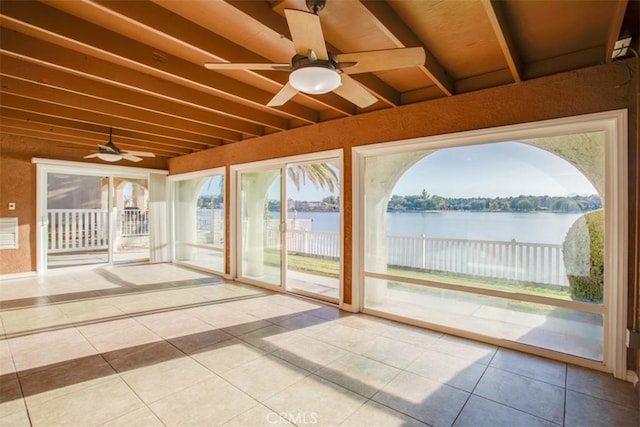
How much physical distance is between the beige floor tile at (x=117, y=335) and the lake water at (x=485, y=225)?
314cm

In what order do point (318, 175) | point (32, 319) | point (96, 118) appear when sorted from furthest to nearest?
1. point (318, 175)
2. point (96, 118)
3. point (32, 319)

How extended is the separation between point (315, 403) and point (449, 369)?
48.7 inches

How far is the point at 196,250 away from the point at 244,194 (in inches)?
90.8

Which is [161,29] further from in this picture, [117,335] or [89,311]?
[89,311]

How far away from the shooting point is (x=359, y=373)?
2553mm

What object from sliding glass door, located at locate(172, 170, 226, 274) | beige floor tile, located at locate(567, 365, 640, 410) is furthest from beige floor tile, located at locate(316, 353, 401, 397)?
sliding glass door, located at locate(172, 170, 226, 274)

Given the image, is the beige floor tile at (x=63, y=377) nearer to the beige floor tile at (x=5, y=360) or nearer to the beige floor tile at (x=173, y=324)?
the beige floor tile at (x=5, y=360)

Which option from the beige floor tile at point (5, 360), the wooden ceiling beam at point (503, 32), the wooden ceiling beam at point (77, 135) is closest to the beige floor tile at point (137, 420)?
the beige floor tile at point (5, 360)

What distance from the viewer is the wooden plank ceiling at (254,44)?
2.09 meters

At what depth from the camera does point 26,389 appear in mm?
2291

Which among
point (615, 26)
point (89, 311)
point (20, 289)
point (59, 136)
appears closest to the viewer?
point (615, 26)

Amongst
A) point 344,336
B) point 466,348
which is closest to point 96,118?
point 344,336

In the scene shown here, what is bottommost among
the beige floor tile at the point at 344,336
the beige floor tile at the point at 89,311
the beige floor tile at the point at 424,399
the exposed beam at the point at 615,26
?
the beige floor tile at the point at 424,399

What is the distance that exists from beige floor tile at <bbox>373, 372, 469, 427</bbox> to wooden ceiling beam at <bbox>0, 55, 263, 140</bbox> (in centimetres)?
400
